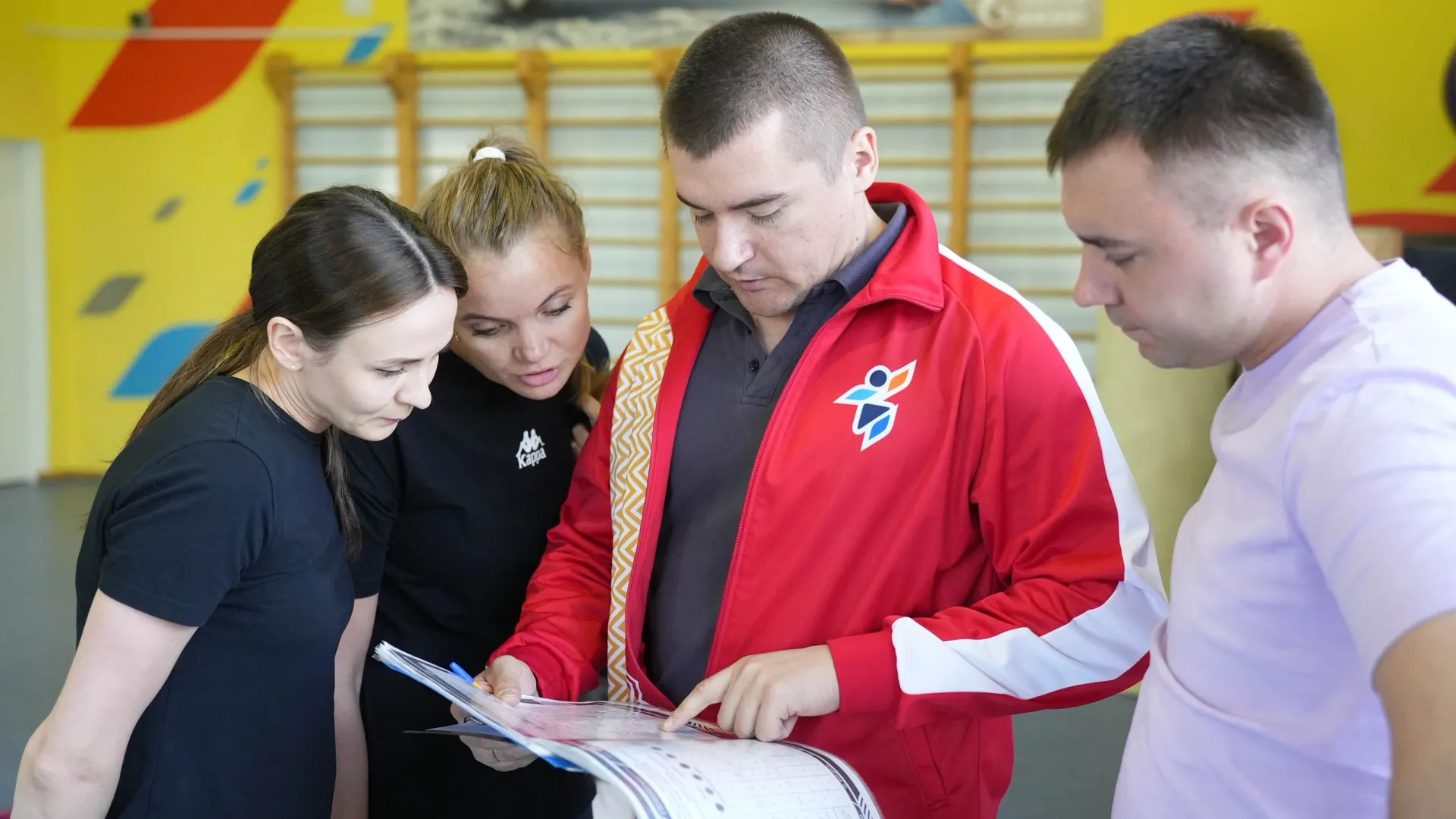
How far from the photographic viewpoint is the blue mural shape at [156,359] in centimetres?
623

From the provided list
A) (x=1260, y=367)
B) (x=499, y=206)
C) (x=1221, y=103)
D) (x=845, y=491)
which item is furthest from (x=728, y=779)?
(x=499, y=206)

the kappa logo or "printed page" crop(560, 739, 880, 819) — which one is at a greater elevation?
the kappa logo

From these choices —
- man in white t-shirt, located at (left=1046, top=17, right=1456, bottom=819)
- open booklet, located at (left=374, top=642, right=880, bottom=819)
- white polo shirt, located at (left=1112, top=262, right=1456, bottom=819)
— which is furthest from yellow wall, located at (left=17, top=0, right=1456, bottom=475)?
white polo shirt, located at (left=1112, top=262, right=1456, bottom=819)

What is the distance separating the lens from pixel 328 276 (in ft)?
4.05

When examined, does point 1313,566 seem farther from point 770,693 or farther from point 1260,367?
point 770,693

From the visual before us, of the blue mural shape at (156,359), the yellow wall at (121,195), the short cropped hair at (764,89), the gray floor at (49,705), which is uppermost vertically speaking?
the short cropped hair at (764,89)

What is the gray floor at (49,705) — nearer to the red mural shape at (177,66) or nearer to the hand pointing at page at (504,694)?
the hand pointing at page at (504,694)

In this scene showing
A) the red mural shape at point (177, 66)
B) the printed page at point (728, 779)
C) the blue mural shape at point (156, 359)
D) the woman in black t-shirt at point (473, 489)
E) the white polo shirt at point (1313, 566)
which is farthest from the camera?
the blue mural shape at point (156, 359)

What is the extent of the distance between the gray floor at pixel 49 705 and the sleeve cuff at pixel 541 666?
1.83m

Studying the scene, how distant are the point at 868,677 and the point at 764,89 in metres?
0.61

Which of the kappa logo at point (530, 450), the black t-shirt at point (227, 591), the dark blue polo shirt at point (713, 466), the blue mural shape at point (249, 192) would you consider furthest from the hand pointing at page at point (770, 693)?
the blue mural shape at point (249, 192)

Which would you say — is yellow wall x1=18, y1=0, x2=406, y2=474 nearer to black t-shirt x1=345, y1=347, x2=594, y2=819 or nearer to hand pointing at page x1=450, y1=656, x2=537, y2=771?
black t-shirt x1=345, y1=347, x2=594, y2=819

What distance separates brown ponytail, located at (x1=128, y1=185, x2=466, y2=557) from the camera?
1.24m

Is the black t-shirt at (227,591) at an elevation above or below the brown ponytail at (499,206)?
below
